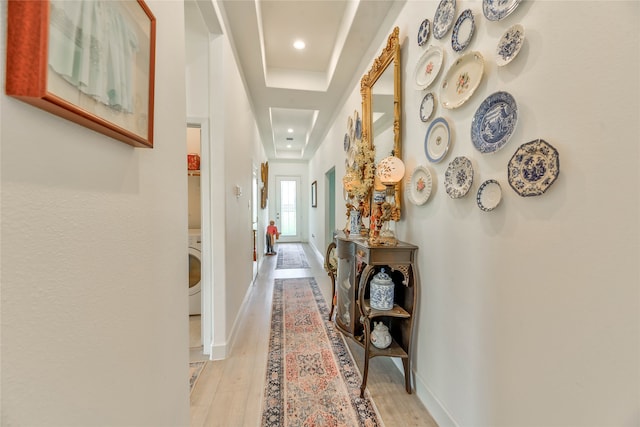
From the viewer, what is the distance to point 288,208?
26.0 ft

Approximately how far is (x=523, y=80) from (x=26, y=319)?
1.58 meters

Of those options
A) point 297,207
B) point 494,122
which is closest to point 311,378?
point 494,122

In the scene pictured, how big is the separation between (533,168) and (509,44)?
1.72 ft

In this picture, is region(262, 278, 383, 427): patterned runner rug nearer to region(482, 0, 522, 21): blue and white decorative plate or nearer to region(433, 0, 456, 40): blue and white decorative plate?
region(482, 0, 522, 21): blue and white decorative plate

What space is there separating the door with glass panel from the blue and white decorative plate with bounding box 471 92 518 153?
22.6ft

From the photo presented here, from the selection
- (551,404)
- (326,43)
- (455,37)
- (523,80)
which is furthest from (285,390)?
(326,43)

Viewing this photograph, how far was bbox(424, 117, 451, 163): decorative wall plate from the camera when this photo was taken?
1.35 m

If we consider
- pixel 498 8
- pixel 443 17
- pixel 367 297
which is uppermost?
pixel 443 17

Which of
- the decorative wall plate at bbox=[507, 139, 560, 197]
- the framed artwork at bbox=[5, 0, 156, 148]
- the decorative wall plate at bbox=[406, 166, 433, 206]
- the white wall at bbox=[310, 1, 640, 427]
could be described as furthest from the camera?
the decorative wall plate at bbox=[406, 166, 433, 206]

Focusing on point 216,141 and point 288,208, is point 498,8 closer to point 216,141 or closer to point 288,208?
point 216,141

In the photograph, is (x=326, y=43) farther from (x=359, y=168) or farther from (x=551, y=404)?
(x=551, y=404)

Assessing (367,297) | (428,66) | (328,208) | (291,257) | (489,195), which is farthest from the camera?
(291,257)

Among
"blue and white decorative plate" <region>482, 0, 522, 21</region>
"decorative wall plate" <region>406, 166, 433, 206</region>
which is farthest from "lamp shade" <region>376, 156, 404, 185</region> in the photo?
"blue and white decorative plate" <region>482, 0, 522, 21</region>

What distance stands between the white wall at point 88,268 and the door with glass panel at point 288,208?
22.3 ft
